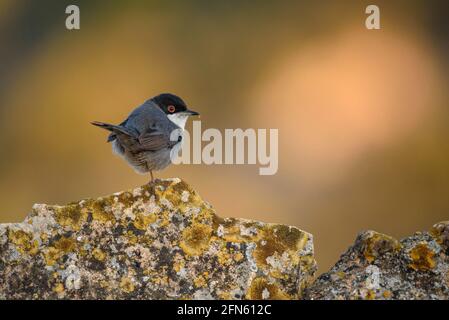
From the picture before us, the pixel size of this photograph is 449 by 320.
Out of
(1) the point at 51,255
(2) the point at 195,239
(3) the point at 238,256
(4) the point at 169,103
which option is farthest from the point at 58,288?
(4) the point at 169,103

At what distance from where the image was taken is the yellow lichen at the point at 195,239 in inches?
151

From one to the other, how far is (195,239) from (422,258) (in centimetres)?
99

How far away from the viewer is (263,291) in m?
3.75

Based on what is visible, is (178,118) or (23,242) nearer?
(23,242)

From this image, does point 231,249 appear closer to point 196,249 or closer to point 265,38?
point 196,249

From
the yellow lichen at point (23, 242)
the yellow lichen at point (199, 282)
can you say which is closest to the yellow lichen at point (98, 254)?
the yellow lichen at point (23, 242)

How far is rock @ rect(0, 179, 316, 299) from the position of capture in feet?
12.1

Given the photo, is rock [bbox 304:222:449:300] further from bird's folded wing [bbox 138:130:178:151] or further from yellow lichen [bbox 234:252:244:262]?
bird's folded wing [bbox 138:130:178:151]

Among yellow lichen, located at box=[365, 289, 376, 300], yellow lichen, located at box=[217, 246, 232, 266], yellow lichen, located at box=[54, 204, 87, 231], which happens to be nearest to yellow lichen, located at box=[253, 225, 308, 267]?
yellow lichen, located at box=[217, 246, 232, 266]

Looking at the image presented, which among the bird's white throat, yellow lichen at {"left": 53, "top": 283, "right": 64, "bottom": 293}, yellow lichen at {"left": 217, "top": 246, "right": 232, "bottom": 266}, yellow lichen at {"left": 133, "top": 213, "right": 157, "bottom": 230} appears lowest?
yellow lichen at {"left": 53, "top": 283, "right": 64, "bottom": 293}

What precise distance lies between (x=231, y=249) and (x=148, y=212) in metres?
0.41

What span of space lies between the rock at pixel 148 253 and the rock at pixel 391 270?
0.16 m

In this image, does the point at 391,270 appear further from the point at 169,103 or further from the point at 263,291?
the point at 169,103

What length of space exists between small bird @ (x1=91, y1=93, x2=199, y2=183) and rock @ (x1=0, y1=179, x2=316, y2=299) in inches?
78.8
